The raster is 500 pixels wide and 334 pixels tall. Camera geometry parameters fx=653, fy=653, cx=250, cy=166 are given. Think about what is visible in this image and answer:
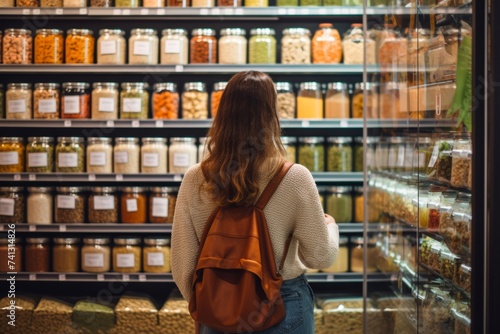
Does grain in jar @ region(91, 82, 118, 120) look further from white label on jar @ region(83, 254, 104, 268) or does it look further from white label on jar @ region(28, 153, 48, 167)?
white label on jar @ region(83, 254, 104, 268)

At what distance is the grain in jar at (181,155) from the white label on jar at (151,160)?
80mm

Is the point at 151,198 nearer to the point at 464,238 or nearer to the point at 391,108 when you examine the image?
the point at 391,108

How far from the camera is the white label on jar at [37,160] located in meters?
4.03

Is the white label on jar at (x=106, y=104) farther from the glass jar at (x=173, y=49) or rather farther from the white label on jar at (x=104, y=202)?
the white label on jar at (x=104, y=202)

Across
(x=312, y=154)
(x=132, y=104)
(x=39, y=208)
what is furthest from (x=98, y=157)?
(x=312, y=154)

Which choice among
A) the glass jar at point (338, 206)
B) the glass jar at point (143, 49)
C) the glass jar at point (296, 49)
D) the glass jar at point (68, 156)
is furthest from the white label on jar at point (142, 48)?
the glass jar at point (338, 206)

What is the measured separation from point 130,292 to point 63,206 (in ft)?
2.33

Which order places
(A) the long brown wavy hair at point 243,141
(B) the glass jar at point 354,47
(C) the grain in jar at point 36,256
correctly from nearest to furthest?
(A) the long brown wavy hair at point 243,141 → (B) the glass jar at point 354,47 → (C) the grain in jar at point 36,256

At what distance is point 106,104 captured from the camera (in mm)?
4020

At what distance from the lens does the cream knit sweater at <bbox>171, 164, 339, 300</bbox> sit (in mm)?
1851

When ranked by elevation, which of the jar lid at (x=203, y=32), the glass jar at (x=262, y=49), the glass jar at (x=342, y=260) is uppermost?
the jar lid at (x=203, y=32)

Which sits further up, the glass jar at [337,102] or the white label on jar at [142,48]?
the white label on jar at [142,48]

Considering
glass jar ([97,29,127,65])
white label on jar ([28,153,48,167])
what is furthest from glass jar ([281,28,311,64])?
white label on jar ([28,153,48,167])

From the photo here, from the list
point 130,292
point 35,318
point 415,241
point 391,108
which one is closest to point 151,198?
point 130,292
